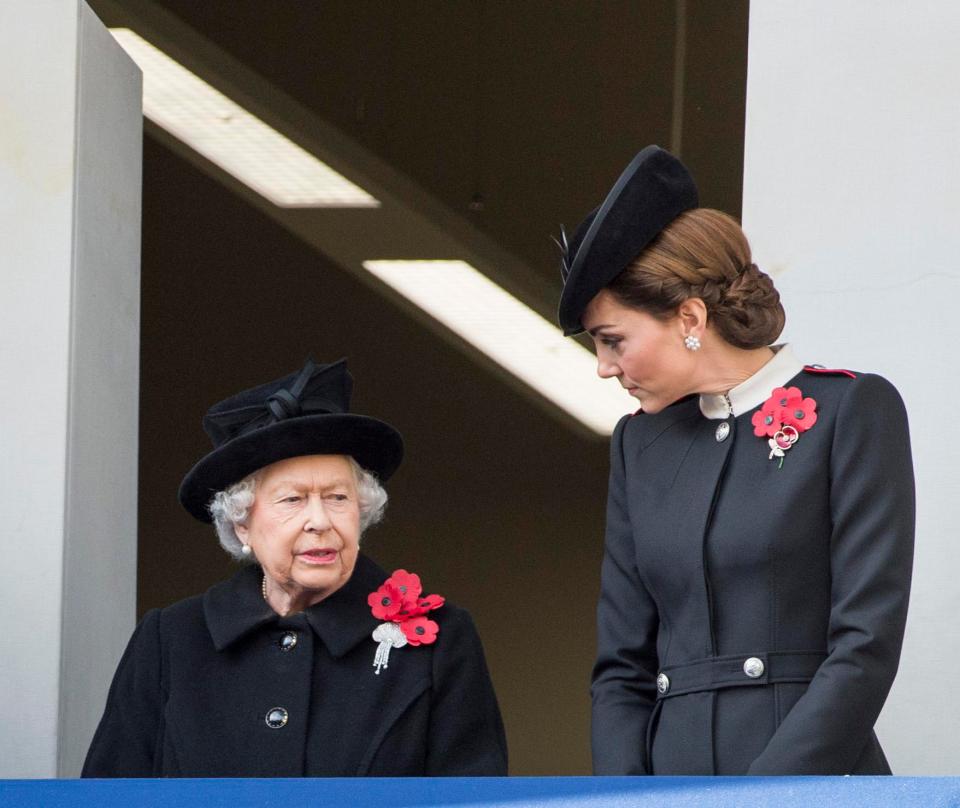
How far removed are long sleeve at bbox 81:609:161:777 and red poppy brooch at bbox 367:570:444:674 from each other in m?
0.39

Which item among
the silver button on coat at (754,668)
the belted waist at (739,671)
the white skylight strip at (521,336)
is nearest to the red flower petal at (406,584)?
the belted waist at (739,671)

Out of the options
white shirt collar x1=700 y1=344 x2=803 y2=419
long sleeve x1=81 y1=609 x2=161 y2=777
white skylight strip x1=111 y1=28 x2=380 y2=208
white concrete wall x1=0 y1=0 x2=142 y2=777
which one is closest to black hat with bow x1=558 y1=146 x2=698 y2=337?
white shirt collar x1=700 y1=344 x2=803 y2=419

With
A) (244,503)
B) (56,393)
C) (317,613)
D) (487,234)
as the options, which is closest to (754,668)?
(317,613)

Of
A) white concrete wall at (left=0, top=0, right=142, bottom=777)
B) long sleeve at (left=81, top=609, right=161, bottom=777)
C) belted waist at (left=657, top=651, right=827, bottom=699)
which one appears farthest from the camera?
white concrete wall at (left=0, top=0, right=142, bottom=777)

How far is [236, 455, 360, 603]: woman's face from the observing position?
3.01m

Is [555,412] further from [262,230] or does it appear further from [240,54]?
[240,54]

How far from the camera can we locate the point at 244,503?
3.08 meters

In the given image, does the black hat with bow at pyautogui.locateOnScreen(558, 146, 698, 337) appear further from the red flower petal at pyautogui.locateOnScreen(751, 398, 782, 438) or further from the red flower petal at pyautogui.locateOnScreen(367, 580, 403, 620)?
the red flower petal at pyautogui.locateOnScreen(367, 580, 403, 620)

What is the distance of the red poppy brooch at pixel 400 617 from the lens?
302 cm

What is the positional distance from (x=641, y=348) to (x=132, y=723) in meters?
1.14

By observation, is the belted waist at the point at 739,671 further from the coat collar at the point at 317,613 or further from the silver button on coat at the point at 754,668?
the coat collar at the point at 317,613

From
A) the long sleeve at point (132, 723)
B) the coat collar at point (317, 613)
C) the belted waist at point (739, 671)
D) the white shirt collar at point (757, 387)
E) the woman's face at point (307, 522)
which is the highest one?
the white shirt collar at point (757, 387)

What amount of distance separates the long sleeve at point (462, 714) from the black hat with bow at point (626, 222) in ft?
2.24

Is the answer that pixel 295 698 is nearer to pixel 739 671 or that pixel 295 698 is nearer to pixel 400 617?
pixel 400 617
